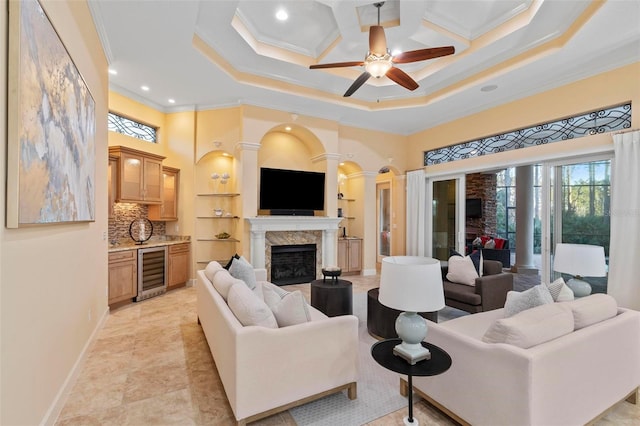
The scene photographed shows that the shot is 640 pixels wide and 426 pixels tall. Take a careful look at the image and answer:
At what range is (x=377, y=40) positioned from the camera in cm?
304

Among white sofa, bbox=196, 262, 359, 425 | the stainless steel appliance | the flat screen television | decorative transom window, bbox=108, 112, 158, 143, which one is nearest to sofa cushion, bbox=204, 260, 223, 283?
white sofa, bbox=196, 262, 359, 425

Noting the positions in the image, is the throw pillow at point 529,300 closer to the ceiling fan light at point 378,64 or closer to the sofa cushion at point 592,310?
the sofa cushion at point 592,310

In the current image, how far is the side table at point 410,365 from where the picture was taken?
1.71 meters

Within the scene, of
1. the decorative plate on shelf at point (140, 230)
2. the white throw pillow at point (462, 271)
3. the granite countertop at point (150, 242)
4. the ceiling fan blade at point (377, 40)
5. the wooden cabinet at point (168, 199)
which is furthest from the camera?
the wooden cabinet at point (168, 199)

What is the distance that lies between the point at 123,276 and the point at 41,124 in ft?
11.0

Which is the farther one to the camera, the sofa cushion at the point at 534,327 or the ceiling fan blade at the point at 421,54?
the ceiling fan blade at the point at 421,54

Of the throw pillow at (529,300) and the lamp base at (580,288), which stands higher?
the throw pillow at (529,300)

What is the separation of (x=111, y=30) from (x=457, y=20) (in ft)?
13.6

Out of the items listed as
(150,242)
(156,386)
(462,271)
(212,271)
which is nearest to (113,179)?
(150,242)

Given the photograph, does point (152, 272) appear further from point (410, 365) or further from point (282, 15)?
point (410, 365)

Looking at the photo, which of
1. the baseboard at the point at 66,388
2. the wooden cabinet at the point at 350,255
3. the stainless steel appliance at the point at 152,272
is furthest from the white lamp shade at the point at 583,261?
the stainless steel appliance at the point at 152,272

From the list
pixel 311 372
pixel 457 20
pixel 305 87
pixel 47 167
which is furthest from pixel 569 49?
pixel 47 167

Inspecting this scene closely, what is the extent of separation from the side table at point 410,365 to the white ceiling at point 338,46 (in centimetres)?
348

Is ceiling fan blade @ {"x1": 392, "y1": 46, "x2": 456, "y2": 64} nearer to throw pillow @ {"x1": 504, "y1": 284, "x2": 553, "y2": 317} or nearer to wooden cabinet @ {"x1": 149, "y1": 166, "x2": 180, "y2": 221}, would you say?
throw pillow @ {"x1": 504, "y1": 284, "x2": 553, "y2": 317}
